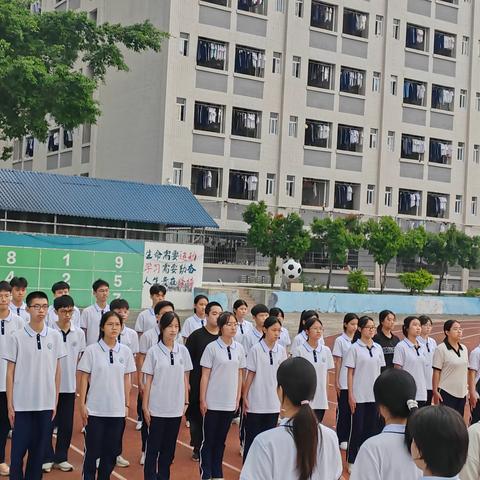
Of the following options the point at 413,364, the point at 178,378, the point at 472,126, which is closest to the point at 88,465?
the point at 178,378

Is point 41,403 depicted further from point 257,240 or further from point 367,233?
point 367,233

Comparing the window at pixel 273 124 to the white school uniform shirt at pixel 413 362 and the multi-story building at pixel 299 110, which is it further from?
the white school uniform shirt at pixel 413 362

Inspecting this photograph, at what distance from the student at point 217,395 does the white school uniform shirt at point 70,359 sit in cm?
133

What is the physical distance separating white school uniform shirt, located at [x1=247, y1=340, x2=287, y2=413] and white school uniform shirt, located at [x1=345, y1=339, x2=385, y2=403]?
38.5 inches

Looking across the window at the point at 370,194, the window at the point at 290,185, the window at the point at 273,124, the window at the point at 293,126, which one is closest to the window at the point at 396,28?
the window at the point at 293,126

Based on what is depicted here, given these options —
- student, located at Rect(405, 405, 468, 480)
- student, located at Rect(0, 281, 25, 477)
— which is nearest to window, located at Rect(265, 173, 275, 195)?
student, located at Rect(0, 281, 25, 477)

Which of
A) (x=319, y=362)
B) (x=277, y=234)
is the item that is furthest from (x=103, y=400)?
(x=277, y=234)

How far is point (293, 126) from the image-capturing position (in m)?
31.3

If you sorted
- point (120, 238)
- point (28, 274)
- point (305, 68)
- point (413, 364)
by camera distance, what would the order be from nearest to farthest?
point (413, 364), point (28, 274), point (120, 238), point (305, 68)

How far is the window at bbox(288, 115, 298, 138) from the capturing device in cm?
3120

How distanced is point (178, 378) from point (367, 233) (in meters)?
23.9

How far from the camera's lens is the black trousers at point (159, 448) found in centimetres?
623

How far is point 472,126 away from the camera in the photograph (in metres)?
36.1

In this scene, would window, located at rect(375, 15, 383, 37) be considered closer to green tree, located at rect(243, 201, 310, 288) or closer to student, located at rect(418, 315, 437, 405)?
green tree, located at rect(243, 201, 310, 288)
